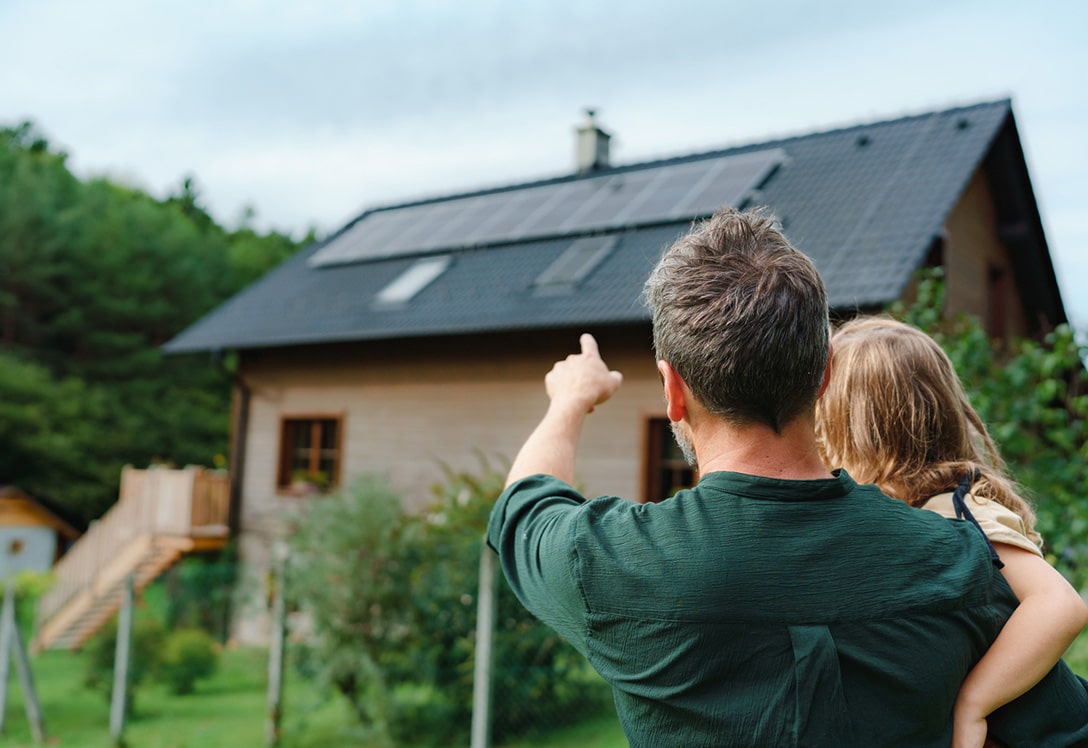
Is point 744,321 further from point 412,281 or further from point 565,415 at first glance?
point 412,281

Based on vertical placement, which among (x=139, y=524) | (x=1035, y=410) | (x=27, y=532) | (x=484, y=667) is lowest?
(x=484, y=667)

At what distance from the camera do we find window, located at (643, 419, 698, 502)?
Result: 11.6m

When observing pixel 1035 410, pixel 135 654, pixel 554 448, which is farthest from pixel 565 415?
pixel 135 654

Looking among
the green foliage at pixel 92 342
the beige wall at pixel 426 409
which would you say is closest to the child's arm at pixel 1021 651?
the beige wall at pixel 426 409

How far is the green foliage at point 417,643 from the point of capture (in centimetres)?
749

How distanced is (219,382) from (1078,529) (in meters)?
30.8

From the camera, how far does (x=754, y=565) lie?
1.22 metres

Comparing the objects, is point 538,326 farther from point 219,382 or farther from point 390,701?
point 219,382

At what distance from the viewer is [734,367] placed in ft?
4.25

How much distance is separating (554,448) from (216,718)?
30.6ft

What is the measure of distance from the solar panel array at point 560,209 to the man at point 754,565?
10.7 metres

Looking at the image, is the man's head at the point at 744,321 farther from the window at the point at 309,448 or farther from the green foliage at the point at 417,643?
the window at the point at 309,448

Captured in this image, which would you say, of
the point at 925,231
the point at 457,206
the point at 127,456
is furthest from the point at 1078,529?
the point at 127,456

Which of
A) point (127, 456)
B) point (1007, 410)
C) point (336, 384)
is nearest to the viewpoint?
point (1007, 410)
